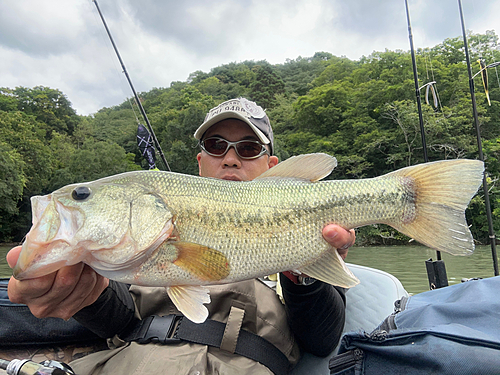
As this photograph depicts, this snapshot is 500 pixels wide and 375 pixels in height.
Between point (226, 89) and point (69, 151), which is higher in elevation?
point (226, 89)

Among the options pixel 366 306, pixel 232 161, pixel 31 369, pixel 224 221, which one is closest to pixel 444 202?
pixel 224 221

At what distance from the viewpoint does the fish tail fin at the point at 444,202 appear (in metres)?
1.42

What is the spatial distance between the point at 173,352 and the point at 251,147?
1811 millimetres

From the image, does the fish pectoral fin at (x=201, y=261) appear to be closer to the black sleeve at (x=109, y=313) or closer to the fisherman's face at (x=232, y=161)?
the black sleeve at (x=109, y=313)

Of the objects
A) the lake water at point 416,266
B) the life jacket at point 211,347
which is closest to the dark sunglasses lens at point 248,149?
the life jacket at point 211,347

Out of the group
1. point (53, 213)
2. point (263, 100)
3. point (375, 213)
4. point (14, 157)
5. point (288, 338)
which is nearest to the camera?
point (53, 213)

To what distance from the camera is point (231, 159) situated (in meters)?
2.84

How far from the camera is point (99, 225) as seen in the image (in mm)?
1265

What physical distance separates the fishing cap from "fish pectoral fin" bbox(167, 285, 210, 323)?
1.74m

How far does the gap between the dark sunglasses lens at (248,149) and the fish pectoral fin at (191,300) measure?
168 cm

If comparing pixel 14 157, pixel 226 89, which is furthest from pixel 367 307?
pixel 226 89

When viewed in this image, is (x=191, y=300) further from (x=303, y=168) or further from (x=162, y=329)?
(x=303, y=168)

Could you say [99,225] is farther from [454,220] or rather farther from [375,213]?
[454,220]

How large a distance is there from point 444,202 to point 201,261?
1185 millimetres
